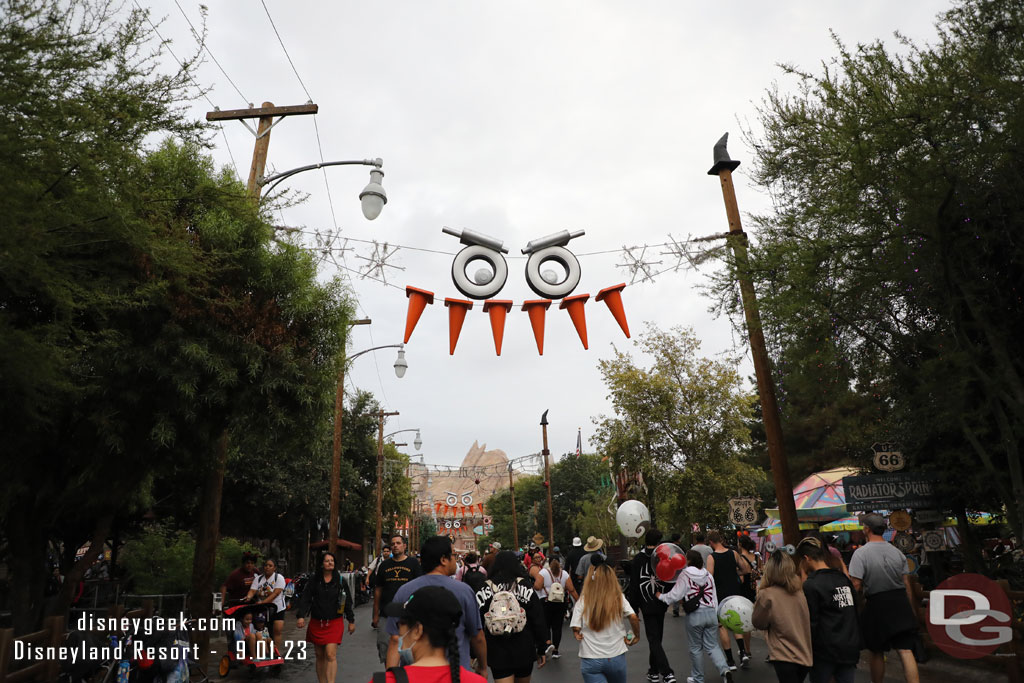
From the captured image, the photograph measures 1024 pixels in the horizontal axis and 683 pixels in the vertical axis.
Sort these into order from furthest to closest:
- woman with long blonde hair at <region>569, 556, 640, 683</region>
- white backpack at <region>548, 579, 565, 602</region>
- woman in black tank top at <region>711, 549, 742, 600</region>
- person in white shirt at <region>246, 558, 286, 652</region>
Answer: person in white shirt at <region>246, 558, 286, 652</region>
white backpack at <region>548, 579, 565, 602</region>
woman in black tank top at <region>711, 549, 742, 600</region>
woman with long blonde hair at <region>569, 556, 640, 683</region>

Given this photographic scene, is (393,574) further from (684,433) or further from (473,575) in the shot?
(684,433)

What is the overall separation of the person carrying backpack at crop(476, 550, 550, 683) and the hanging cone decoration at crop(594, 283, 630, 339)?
5.37 meters

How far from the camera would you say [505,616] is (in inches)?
249

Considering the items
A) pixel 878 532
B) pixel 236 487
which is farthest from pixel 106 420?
pixel 236 487

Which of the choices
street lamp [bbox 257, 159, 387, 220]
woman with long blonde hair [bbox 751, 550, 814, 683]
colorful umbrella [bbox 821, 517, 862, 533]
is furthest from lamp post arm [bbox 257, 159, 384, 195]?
colorful umbrella [bbox 821, 517, 862, 533]

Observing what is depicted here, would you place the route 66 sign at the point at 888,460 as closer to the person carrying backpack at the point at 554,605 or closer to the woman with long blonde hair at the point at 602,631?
the person carrying backpack at the point at 554,605

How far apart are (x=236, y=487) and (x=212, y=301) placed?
1937 centimetres

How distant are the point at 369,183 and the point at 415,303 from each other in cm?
207

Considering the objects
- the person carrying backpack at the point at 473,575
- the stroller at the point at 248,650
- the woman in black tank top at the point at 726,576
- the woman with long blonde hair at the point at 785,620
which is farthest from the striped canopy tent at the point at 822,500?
the woman with long blonde hair at the point at 785,620

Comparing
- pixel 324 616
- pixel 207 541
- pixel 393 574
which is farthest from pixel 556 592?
pixel 207 541

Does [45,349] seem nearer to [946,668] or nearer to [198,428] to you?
[198,428]

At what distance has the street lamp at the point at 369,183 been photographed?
37.0ft

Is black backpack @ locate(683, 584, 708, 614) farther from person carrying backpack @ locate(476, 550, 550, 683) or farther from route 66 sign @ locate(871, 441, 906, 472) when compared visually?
route 66 sign @ locate(871, 441, 906, 472)

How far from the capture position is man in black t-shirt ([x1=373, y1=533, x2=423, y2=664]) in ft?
27.8
